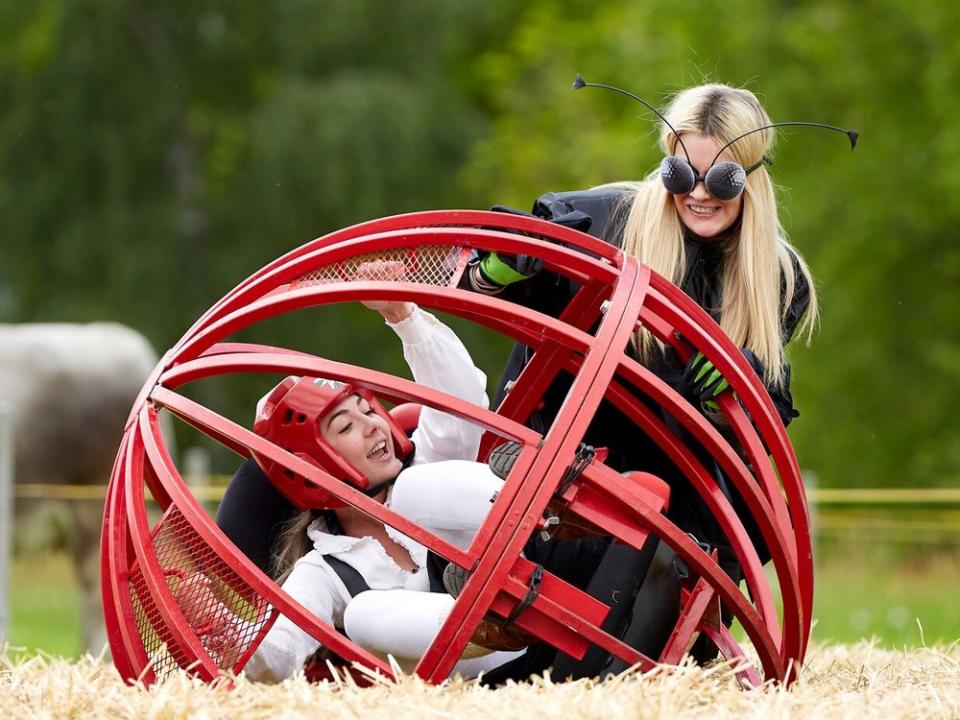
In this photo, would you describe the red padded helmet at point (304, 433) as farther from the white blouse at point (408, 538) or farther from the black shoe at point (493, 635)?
the black shoe at point (493, 635)

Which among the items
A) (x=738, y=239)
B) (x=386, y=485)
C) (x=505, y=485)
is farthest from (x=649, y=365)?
(x=505, y=485)

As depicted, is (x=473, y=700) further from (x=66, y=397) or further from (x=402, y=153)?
(x=402, y=153)

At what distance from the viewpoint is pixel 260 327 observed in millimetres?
17672

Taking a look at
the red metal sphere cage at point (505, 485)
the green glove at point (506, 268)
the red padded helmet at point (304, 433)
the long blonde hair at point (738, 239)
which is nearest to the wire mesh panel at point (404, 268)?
the red metal sphere cage at point (505, 485)

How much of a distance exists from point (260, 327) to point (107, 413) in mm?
7486

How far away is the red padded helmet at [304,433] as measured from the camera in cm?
342

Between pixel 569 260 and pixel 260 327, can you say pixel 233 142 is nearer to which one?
pixel 260 327

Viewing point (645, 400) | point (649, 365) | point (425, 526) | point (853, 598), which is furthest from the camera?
point (853, 598)

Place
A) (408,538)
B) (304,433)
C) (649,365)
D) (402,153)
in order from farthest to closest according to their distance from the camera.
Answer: (402,153) → (649,365) → (408,538) → (304,433)

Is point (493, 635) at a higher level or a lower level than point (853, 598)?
lower

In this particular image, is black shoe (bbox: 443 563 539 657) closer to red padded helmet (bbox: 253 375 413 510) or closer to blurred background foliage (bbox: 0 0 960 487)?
red padded helmet (bbox: 253 375 413 510)

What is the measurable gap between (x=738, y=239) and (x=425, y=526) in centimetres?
119

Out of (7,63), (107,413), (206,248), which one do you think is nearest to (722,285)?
(107,413)

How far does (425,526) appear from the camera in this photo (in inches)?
128
